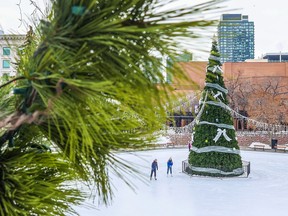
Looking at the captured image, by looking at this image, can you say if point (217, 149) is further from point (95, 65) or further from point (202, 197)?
point (95, 65)

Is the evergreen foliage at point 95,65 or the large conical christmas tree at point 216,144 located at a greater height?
the evergreen foliage at point 95,65

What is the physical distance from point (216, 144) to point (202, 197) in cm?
378

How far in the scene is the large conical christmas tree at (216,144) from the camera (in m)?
13.4

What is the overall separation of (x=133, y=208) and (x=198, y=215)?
150cm

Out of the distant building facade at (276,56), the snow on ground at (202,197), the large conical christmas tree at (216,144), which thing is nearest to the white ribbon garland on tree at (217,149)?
the large conical christmas tree at (216,144)

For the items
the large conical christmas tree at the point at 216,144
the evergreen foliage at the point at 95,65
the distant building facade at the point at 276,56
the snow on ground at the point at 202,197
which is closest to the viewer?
the evergreen foliage at the point at 95,65

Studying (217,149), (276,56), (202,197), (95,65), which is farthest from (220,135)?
(276,56)

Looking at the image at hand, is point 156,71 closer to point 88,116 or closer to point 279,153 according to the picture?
point 88,116

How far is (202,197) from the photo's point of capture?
9.95 metres

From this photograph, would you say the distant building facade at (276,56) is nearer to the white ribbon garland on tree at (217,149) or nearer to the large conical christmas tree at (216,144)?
the large conical christmas tree at (216,144)

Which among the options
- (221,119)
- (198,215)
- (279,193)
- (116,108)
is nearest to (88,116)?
(116,108)

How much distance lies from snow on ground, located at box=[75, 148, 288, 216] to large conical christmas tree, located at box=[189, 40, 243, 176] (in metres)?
0.45

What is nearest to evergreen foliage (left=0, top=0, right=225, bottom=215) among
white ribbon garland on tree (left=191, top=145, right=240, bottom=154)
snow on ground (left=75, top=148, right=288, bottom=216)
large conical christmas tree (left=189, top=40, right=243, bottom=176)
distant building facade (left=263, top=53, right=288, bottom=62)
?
snow on ground (left=75, top=148, right=288, bottom=216)

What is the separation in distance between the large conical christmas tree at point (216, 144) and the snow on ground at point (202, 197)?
45 centimetres
